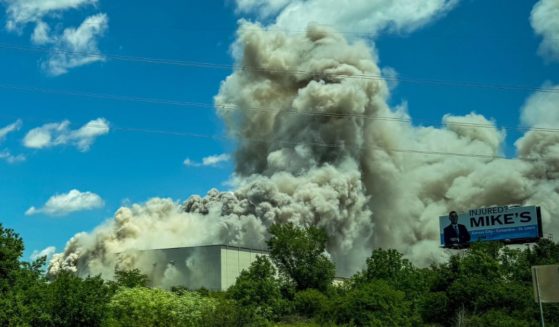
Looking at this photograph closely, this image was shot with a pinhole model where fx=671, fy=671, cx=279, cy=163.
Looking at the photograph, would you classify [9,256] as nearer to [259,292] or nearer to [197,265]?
[259,292]

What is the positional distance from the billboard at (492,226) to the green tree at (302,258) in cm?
2204

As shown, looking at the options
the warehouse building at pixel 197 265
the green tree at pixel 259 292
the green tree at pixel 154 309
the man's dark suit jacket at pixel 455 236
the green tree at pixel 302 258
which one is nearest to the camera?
the green tree at pixel 154 309

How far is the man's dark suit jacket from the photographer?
77.5 metres

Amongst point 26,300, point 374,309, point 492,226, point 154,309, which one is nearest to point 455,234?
point 492,226

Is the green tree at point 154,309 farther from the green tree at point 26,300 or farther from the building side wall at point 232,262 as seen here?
the building side wall at point 232,262

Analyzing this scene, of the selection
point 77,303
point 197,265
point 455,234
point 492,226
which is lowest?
point 77,303

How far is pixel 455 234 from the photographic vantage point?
257 feet

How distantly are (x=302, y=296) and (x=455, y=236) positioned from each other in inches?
1215

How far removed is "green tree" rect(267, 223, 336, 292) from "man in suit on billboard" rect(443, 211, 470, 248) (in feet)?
75.0

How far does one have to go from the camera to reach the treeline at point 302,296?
32.6 m

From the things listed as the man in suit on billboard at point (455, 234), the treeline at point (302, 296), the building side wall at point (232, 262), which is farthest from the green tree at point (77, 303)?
the man in suit on billboard at point (455, 234)

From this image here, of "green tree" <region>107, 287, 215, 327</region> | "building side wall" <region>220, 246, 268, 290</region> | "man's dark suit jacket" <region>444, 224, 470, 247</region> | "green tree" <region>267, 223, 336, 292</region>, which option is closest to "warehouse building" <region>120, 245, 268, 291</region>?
"building side wall" <region>220, 246, 268, 290</region>

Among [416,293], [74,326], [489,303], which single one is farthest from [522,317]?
[74,326]

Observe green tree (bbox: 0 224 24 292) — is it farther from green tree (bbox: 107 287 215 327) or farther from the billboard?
the billboard
